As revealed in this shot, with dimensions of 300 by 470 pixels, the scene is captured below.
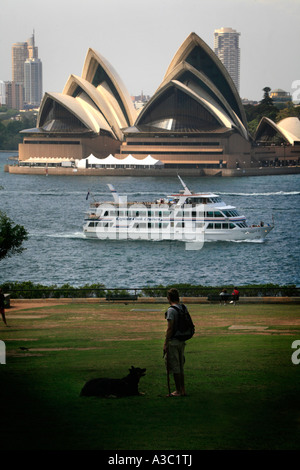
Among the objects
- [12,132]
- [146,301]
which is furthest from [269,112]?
[146,301]

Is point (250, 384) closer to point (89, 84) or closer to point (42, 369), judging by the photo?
point (42, 369)

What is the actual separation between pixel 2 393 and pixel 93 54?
120m

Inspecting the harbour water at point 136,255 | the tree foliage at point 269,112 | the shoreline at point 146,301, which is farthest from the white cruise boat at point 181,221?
the tree foliage at point 269,112

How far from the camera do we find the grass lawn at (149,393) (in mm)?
6746

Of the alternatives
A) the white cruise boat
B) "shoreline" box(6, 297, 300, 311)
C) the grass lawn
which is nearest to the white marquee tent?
the white cruise boat

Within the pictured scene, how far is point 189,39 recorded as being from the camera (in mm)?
116000

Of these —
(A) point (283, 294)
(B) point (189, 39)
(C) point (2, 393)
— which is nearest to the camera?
(C) point (2, 393)

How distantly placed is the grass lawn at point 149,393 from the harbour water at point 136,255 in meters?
20.8

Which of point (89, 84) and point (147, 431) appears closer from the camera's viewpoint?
point (147, 431)

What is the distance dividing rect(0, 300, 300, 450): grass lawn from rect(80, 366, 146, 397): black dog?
125 mm

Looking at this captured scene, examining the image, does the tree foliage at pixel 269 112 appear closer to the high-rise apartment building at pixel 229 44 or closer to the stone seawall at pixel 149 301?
the high-rise apartment building at pixel 229 44

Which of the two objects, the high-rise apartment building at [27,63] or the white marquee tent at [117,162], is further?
the white marquee tent at [117,162]

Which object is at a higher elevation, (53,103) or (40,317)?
(53,103)

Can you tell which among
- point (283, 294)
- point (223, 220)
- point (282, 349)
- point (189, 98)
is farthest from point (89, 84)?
point (282, 349)
